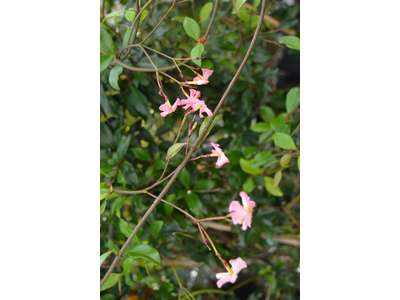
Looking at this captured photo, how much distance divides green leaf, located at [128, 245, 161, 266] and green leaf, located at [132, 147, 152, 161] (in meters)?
0.30

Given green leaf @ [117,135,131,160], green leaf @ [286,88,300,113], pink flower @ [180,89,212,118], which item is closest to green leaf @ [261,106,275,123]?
green leaf @ [286,88,300,113]

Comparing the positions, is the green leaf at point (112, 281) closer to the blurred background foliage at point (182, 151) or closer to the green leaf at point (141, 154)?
the blurred background foliage at point (182, 151)

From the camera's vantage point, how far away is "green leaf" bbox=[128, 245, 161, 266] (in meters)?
0.50

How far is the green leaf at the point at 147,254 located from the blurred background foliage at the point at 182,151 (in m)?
0.10

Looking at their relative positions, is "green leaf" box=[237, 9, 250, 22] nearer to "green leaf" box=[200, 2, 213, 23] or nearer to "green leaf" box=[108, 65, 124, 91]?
"green leaf" box=[200, 2, 213, 23]

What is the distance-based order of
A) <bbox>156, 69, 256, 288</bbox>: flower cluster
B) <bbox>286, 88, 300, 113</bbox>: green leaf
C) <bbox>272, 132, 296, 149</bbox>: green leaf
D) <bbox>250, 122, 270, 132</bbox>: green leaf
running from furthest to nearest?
<bbox>250, 122, 270, 132</bbox>: green leaf, <bbox>286, 88, 300, 113</bbox>: green leaf, <bbox>272, 132, 296, 149</bbox>: green leaf, <bbox>156, 69, 256, 288</bbox>: flower cluster

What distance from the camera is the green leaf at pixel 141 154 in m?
0.79

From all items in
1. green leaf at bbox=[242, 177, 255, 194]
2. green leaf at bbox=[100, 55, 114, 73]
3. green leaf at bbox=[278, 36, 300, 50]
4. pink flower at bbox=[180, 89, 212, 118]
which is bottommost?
green leaf at bbox=[242, 177, 255, 194]

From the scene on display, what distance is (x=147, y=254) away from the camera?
515 millimetres

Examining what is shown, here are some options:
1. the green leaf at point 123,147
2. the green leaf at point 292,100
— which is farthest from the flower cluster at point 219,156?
the green leaf at point 292,100

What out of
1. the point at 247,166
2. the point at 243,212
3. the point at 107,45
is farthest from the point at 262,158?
the point at 107,45

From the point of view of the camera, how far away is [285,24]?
102cm
